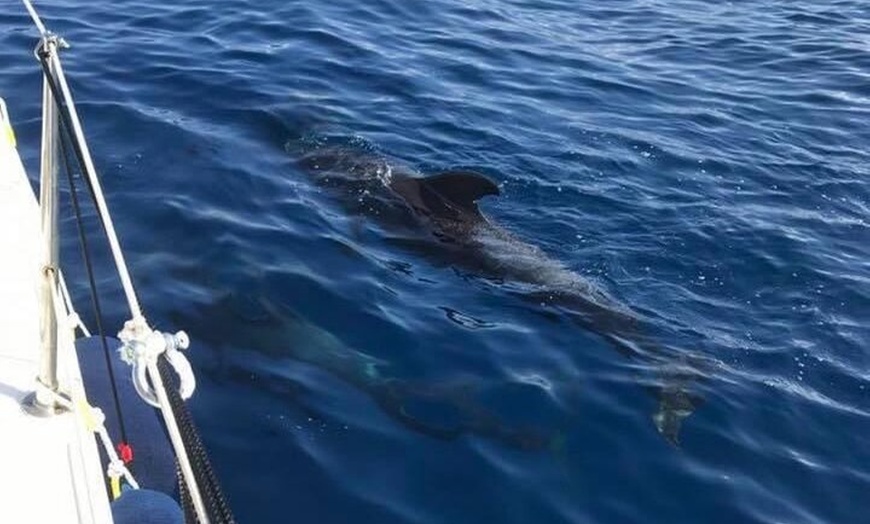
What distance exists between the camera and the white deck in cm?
371

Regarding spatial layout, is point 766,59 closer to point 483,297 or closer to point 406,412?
point 483,297

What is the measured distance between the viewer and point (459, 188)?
9.74 meters

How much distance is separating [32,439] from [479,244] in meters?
5.92

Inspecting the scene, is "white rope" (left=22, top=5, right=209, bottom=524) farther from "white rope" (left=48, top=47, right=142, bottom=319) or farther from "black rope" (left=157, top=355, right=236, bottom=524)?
"black rope" (left=157, top=355, right=236, bottom=524)

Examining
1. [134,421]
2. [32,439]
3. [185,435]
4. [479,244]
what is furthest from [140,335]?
[479,244]

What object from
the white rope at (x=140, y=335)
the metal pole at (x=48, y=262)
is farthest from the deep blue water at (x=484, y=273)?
the white rope at (x=140, y=335)

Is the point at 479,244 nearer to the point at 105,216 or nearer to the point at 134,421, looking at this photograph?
the point at 134,421

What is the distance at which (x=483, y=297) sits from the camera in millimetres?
8922

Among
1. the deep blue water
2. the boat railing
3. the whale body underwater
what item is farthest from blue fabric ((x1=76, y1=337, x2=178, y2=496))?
the whale body underwater

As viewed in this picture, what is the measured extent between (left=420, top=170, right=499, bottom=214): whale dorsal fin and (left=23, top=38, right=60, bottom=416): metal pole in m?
5.78

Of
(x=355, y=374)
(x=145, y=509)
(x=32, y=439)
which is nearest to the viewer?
(x=32, y=439)

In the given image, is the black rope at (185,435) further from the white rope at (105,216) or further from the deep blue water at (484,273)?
the deep blue water at (484,273)

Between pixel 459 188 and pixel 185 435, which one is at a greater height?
pixel 185 435

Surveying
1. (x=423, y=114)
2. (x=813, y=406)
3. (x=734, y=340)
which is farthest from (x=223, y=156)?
(x=813, y=406)
